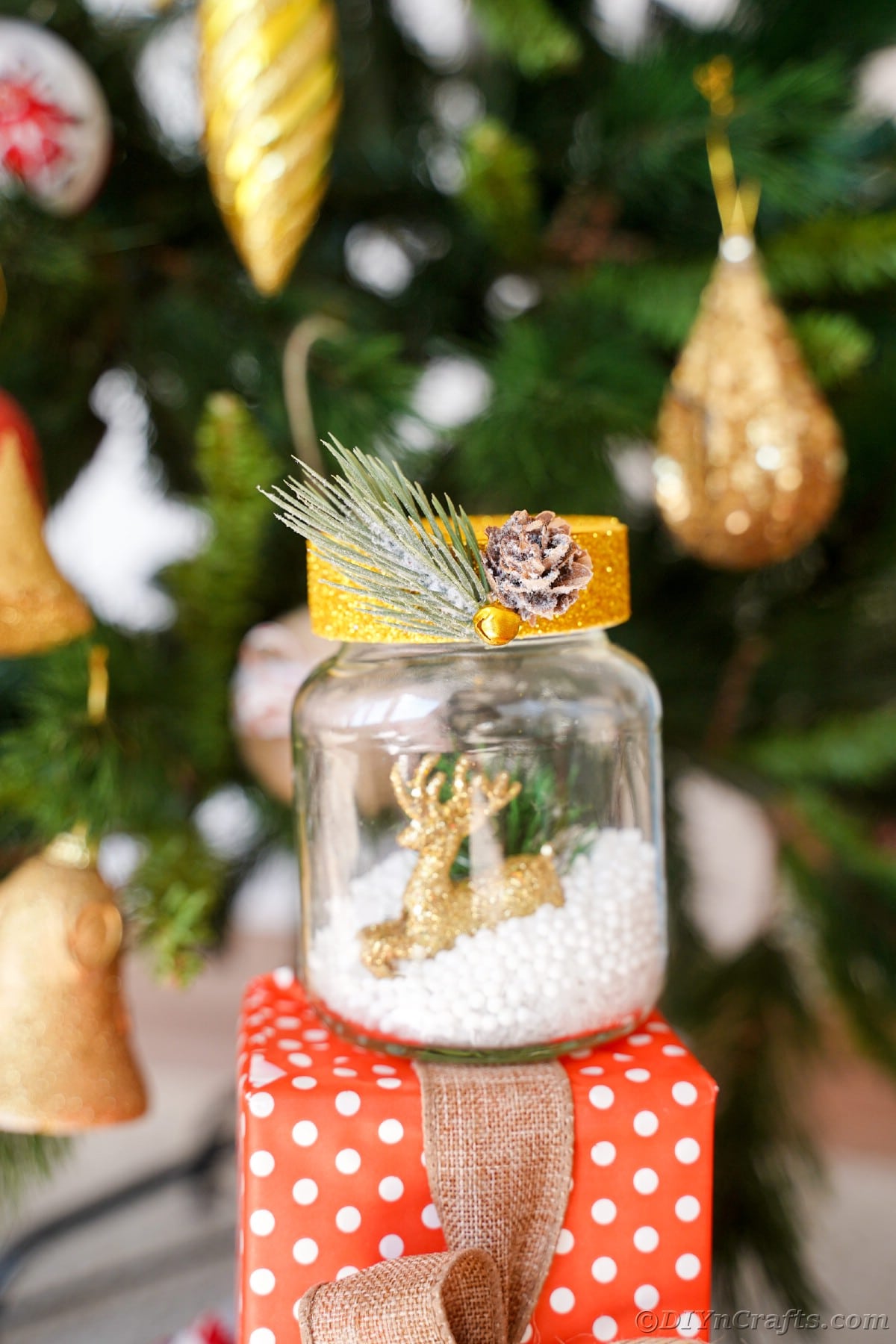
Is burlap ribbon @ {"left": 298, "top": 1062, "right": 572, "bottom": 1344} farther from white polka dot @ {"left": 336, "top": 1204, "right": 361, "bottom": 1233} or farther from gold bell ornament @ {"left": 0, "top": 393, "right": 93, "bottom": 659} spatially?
gold bell ornament @ {"left": 0, "top": 393, "right": 93, "bottom": 659}

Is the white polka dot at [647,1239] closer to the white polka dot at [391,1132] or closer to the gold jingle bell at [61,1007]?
the white polka dot at [391,1132]

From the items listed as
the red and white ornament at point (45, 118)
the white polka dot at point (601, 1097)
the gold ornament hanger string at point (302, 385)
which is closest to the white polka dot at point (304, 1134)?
the white polka dot at point (601, 1097)

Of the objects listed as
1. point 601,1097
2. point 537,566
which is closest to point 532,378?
point 537,566

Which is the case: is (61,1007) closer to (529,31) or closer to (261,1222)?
(261,1222)

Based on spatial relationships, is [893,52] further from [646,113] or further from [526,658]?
[526,658]

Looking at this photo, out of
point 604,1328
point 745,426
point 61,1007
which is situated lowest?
point 604,1328

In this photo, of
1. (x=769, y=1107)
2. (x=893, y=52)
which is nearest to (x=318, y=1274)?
(x=769, y=1107)
